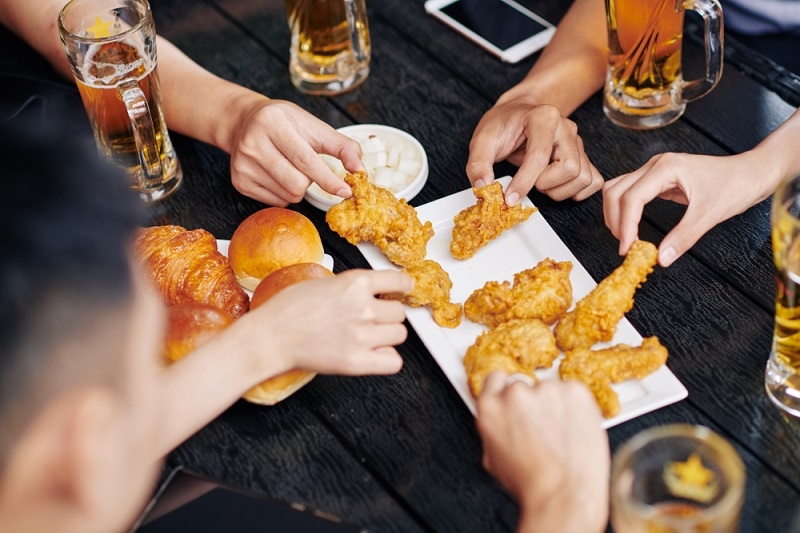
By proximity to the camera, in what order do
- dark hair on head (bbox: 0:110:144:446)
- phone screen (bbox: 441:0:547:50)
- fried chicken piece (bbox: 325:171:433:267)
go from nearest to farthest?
dark hair on head (bbox: 0:110:144:446)
fried chicken piece (bbox: 325:171:433:267)
phone screen (bbox: 441:0:547:50)

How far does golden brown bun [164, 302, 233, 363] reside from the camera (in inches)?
51.4

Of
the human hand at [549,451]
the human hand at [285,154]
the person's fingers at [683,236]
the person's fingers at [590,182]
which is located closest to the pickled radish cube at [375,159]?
the human hand at [285,154]

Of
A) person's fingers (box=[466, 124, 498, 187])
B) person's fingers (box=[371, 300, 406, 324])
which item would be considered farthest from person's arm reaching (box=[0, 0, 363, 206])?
person's fingers (box=[371, 300, 406, 324])

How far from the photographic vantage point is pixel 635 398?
1297mm

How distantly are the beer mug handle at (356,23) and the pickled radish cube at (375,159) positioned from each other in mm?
317

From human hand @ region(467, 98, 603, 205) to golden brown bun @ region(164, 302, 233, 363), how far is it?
0.56 m

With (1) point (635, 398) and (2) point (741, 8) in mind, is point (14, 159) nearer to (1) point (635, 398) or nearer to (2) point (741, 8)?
(1) point (635, 398)

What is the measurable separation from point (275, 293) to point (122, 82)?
55cm

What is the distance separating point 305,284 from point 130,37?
628mm

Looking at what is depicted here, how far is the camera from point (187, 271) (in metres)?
1.46

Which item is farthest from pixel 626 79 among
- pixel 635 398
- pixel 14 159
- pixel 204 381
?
pixel 14 159

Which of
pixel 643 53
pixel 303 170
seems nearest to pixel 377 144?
pixel 303 170

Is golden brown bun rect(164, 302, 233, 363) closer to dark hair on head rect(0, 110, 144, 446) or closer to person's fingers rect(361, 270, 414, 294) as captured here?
person's fingers rect(361, 270, 414, 294)

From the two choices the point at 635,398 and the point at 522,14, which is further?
the point at 522,14
